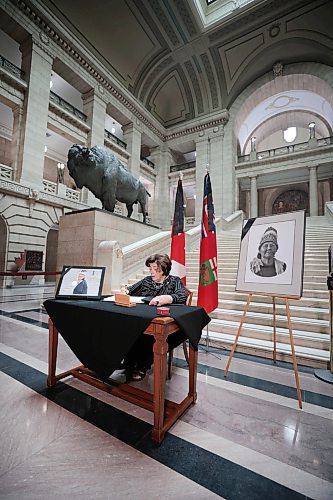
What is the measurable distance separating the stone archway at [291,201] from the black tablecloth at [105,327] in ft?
66.0

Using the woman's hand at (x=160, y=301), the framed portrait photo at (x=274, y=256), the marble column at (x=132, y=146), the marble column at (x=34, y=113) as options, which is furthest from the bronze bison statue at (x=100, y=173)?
the marble column at (x=132, y=146)

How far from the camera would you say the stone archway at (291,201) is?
63.3 feet

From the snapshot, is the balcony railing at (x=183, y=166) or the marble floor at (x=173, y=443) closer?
the marble floor at (x=173, y=443)

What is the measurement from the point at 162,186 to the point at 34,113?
412 inches

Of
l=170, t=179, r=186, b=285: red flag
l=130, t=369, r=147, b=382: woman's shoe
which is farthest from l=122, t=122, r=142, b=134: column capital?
l=130, t=369, r=147, b=382: woman's shoe

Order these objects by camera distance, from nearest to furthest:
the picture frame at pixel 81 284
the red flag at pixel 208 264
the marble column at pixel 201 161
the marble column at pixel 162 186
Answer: the picture frame at pixel 81 284, the red flag at pixel 208 264, the marble column at pixel 201 161, the marble column at pixel 162 186

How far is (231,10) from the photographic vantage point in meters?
13.9

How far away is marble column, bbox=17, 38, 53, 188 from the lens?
36.2ft

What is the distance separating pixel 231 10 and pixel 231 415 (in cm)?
1978

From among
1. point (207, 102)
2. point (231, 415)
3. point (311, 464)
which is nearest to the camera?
point (311, 464)

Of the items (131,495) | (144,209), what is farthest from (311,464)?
(144,209)

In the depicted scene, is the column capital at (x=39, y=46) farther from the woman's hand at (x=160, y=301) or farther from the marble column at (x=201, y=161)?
the woman's hand at (x=160, y=301)

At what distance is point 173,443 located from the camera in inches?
58.9

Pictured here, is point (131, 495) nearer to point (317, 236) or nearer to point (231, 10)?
point (317, 236)
